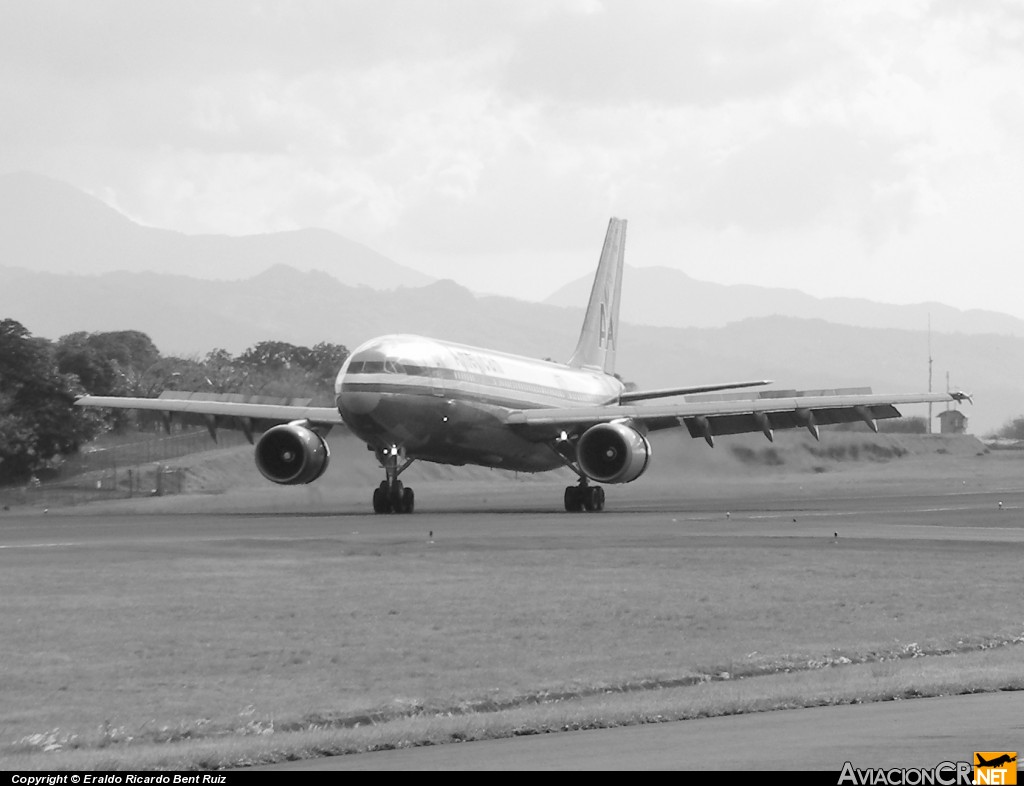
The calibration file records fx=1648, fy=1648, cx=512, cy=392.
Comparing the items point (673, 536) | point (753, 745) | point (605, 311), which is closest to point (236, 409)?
point (605, 311)

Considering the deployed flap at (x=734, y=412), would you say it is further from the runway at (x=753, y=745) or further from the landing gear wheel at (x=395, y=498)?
the runway at (x=753, y=745)

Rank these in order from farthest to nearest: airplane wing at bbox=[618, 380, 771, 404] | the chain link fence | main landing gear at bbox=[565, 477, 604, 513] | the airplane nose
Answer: the chain link fence, airplane wing at bbox=[618, 380, 771, 404], main landing gear at bbox=[565, 477, 604, 513], the airplane nose

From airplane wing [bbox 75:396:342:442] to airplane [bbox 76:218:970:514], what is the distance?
1.7 inches

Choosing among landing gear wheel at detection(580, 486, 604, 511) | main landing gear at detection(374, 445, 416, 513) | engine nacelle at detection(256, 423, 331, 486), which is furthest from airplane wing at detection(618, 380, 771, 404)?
engine nacelle at detection(256, 423, 331, 486)

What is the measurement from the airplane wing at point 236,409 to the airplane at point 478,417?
4 centimetres

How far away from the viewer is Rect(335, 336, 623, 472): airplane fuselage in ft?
144

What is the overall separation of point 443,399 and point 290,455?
4.88 metres

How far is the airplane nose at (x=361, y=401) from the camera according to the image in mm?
43625

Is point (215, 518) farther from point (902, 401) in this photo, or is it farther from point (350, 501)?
point (902, 401)

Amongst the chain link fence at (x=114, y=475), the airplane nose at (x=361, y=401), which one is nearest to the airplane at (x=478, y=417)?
the airplane nose at (x=361, y=401)

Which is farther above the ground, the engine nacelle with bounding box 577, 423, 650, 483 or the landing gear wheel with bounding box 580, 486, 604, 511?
the engine nacelle with bounding box 577, 423, 650, 483

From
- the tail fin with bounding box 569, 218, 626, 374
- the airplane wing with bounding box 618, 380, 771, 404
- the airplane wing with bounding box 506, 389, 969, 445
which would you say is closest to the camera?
the airplane wing with bounding box 506, 389, 969, 445

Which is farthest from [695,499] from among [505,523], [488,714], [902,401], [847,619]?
[488,714]

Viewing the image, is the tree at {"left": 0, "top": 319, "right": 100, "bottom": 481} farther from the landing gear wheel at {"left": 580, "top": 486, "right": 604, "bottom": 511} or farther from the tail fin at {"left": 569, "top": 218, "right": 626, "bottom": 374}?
the landing gear wheel at {"left": 580, "top": 486, "right": 604, "bottom": 511}
